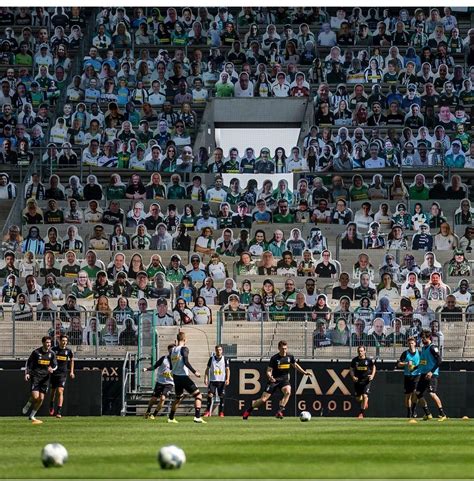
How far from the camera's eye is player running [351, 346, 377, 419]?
30.7 m

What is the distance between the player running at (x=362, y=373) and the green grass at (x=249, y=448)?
2.35m

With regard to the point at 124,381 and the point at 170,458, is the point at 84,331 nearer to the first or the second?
the point at 124,381

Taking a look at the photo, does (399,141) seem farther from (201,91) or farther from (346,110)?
(201,91)

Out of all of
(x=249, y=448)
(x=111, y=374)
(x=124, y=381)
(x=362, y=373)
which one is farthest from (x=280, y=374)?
(x=249, y=448)

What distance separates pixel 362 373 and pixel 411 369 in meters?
1.24

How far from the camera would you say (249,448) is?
68.2 feet

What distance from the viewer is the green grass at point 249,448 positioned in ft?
57.9

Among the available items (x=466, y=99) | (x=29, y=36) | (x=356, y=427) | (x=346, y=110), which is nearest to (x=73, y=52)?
(x=29, y=36)

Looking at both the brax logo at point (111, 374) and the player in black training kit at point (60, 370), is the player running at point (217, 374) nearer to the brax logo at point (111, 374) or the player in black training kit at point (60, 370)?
the brax logo at point (111, 374)

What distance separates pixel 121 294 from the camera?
3422cm

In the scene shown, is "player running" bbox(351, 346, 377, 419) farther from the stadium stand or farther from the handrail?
the handrail

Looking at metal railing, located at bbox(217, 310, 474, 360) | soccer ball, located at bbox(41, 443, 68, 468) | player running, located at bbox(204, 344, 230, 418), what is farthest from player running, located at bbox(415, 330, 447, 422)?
soccer ball, located at bbox(41, 443, 68, 468)

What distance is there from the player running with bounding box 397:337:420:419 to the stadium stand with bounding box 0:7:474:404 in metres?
1.73

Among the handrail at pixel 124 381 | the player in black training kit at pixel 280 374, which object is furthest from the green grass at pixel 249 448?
the handrail at pixel 124 381
